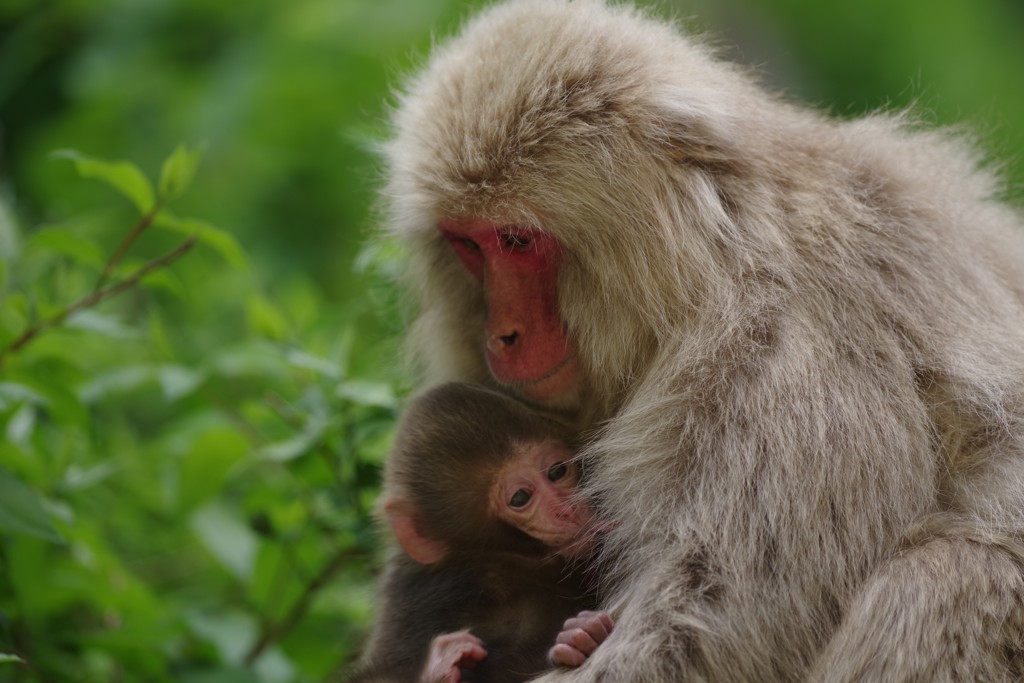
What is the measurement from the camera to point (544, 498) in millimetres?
4078

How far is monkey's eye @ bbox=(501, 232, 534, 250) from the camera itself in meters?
3.99

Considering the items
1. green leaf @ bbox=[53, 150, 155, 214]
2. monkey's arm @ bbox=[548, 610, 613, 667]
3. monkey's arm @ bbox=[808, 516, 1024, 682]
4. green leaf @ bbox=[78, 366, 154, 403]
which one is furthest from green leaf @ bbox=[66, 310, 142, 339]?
monkey's arm @ bbox=[808, 516, 1024, 682]

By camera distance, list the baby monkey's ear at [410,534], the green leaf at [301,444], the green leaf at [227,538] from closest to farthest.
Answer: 1. the baby monkey's ear at [410,534]
2. the green leaf at [301,444]
3. the green leaf at [227,538]

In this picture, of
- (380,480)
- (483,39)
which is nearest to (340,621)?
(380,480)

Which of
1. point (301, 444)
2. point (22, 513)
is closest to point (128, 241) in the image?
point (301, 444)

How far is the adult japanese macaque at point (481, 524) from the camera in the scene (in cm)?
403

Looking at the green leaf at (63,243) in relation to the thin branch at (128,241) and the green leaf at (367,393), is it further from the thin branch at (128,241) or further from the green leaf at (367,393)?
the green leaf at (367,393)

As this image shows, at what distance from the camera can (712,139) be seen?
3955 mm

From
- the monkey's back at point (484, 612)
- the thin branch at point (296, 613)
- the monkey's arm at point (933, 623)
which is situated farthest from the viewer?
the thin branch at point (296, 613)

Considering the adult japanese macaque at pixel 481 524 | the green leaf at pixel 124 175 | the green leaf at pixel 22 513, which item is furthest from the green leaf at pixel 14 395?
the adult japanese macaque at pixel 481 524

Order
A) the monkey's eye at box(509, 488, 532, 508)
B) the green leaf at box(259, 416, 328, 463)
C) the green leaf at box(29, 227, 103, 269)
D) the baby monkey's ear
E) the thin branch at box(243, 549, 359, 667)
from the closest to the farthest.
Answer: the green leaf at box(29, 227, 103, 269) → the monkey's eye at box(509, 488, 532, 508) → the baby monkey's ear → the green leaf at box(259, 416, 328, 463) → the thin branch at box(243, 549, 359, 667)

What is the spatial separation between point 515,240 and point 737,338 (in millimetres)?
766

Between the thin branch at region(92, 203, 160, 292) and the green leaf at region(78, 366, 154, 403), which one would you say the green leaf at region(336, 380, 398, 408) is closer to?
the green leaf at region(78, 366, 154, 403)

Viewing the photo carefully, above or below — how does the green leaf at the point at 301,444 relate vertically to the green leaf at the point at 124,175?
below
